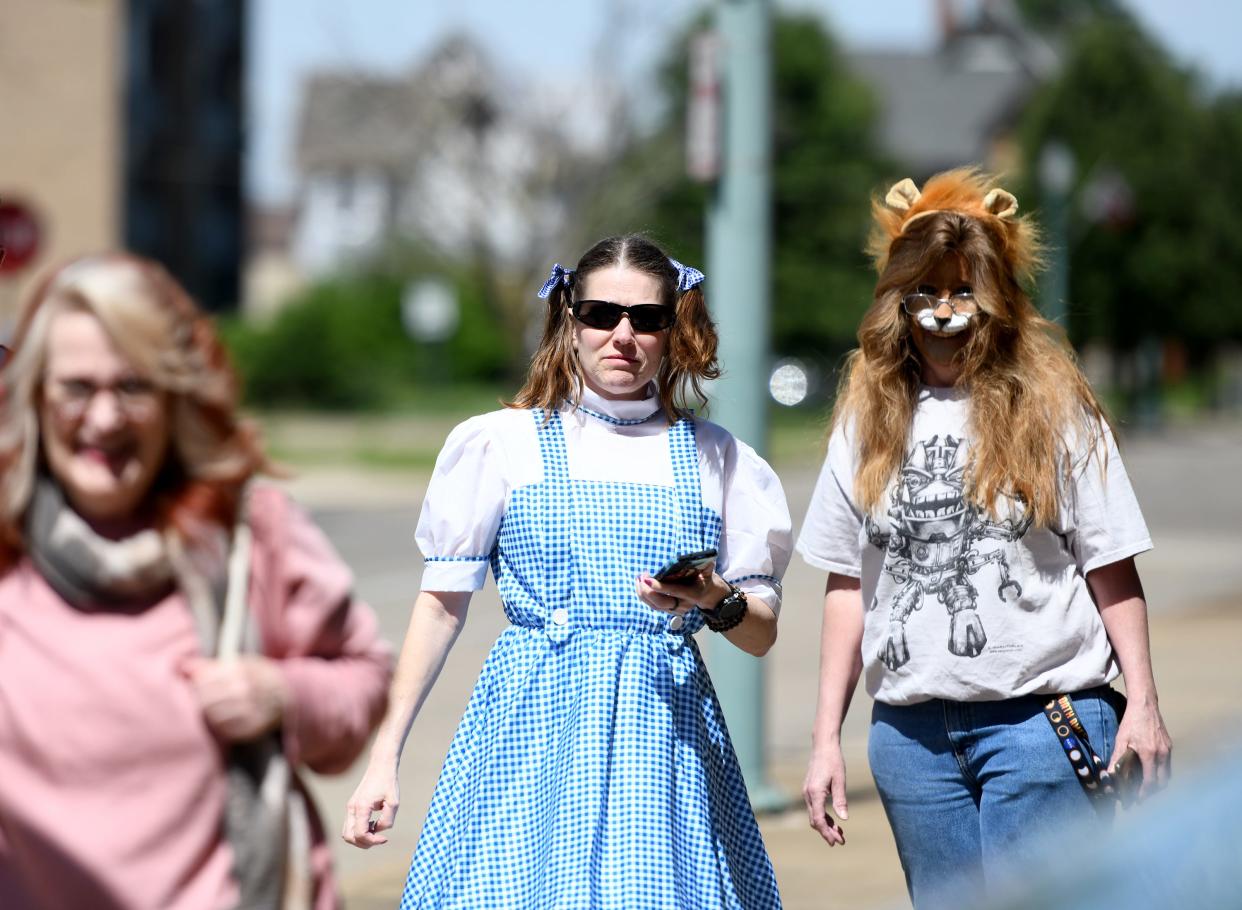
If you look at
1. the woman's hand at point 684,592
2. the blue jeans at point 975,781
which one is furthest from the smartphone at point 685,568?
the blue jeans at point 975,781

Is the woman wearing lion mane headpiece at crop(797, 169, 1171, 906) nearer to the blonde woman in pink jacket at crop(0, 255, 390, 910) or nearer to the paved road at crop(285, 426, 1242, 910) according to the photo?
the paved road at crop(285, 426, 1242, 910)

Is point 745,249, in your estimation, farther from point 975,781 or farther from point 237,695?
point 237,695

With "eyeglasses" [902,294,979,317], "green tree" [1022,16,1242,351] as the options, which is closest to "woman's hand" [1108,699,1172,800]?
"eyeglasses" [902,294,979,317]

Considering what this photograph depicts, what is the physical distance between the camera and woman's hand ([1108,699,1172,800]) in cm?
371

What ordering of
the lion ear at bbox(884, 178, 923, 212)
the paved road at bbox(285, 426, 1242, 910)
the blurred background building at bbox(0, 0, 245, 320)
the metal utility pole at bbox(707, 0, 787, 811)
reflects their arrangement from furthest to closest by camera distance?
1. the blurred background building at bbox(0, 0, 245, 320)
2. the metal utility pole at bbox(707, 0, 787, 811)
3. the paved road at bbox(285, 426, 1242, 910)
4. the lion ear at bbox(884, 178, 923, 212)

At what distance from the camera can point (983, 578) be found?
12.4 feet

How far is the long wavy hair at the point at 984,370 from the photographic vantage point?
3775 millimetres

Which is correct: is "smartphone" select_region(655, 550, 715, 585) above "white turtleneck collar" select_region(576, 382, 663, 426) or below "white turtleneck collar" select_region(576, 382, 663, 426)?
below

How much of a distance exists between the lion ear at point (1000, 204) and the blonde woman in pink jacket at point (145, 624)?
6.05ft

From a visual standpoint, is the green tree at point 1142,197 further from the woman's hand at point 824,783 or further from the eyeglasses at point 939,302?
the woman's hand at point 824,783

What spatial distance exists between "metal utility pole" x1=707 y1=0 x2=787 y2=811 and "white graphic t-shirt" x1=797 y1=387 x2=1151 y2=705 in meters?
3.52

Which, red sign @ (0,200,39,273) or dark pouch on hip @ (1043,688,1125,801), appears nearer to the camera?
dark pouch on hip @ (1043,688,1125,801)

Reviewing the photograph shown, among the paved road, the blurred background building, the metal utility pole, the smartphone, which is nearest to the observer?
the smartphone

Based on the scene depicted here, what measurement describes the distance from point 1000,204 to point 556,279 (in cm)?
87
